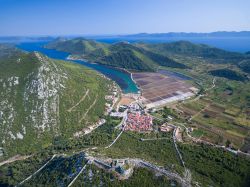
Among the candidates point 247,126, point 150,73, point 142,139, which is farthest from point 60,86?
point 150,73

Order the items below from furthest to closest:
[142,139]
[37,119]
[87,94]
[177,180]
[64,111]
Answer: [87,94] → [64,111] → [37,119] → [142,139] → [177,180]

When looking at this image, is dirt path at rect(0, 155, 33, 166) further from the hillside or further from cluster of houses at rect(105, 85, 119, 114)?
cluster of houses at rect(105, 85, 119, 114)

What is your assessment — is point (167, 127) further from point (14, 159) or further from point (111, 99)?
point (14, 159)

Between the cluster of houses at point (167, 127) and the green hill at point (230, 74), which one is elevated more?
the cluster of houses at point (167, 127)

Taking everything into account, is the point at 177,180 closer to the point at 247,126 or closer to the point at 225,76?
the point at 247,126

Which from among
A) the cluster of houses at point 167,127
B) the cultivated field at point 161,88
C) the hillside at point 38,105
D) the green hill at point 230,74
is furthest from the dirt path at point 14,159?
the green hill at point 230,74

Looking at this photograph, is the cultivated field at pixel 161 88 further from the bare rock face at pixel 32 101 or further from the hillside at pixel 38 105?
the bare rock face at pixel 32 101
